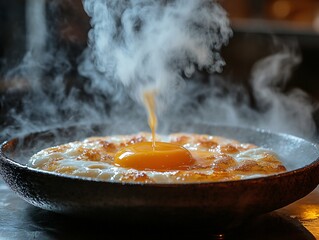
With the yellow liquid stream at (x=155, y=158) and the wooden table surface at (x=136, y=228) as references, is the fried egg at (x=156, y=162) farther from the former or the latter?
the wooden table surface at (x=136, y=228)

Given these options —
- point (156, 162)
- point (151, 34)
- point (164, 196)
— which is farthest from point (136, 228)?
point (151, 34)

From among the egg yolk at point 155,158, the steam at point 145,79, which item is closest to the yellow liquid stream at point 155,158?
the egg yolk at point 155,158

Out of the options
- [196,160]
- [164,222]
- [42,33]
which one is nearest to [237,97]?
[42,33]

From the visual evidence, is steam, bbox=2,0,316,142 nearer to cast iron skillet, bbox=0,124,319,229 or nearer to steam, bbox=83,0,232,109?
steam, bbox=83,0,232,109

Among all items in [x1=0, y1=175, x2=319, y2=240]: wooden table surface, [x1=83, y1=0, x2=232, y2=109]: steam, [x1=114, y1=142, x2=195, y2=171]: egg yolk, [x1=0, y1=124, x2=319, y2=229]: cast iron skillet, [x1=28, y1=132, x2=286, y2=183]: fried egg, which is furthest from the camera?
[x1=83, y1=0, x2=232, y2=109]: steam

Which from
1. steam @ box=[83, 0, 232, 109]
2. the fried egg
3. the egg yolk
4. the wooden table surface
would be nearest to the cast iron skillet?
the wooden table surface
